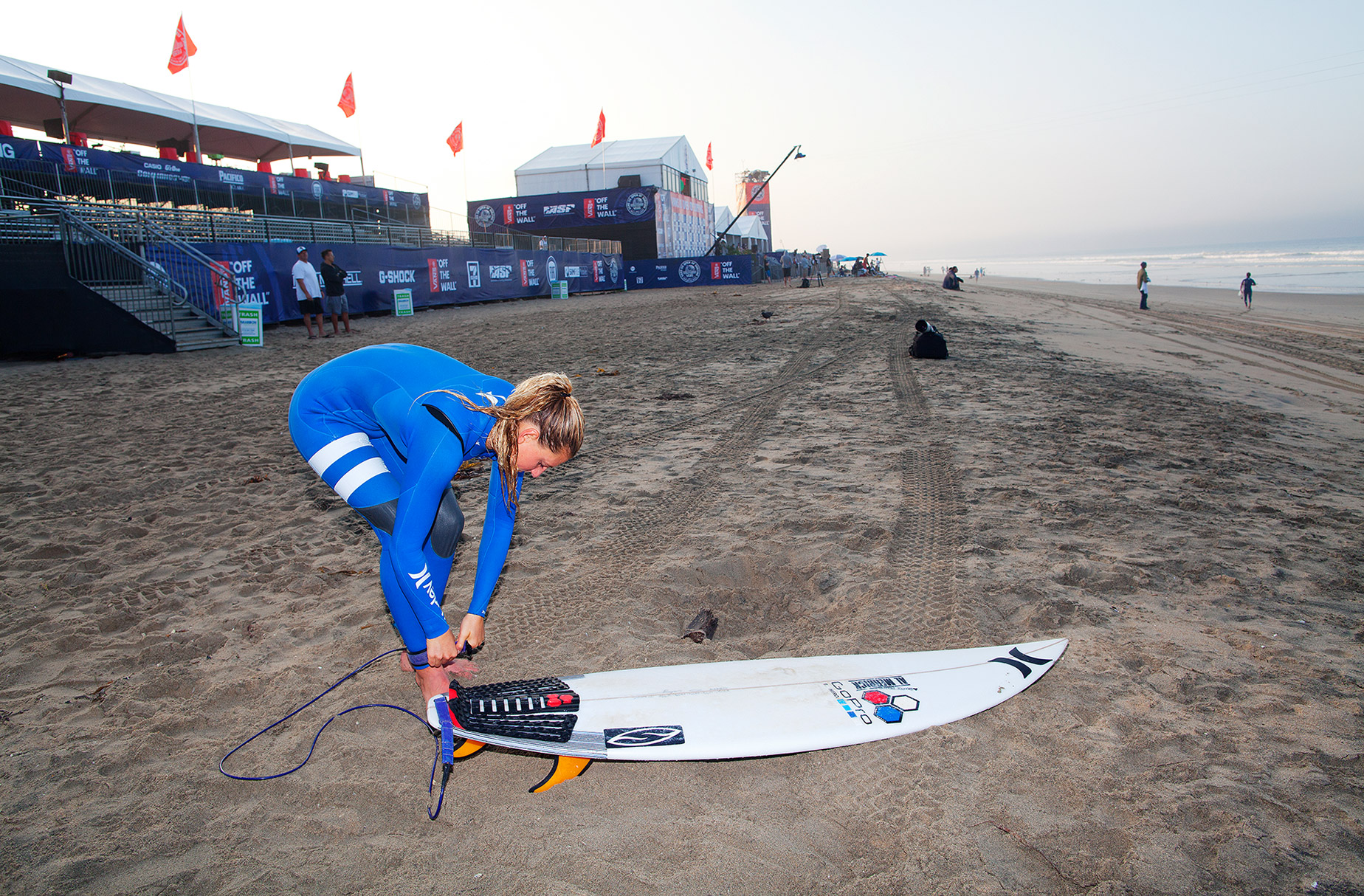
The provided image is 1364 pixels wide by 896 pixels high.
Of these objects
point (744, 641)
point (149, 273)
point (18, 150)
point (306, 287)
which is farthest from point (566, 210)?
point (744, 641)

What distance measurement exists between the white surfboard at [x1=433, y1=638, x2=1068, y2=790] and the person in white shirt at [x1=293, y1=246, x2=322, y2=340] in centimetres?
1287

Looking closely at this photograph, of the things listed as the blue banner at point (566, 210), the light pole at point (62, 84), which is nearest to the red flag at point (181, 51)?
the light pole at point (62, 84)

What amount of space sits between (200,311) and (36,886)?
13.8m

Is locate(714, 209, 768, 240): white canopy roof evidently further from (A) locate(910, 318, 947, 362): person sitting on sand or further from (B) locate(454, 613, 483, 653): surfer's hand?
(B) locate(454, 613, 483, 653): surfer's hand

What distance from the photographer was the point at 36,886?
1.86m

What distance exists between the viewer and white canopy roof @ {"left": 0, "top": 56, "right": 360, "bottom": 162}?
62.8 ft

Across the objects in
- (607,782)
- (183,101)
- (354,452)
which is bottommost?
(607,782)

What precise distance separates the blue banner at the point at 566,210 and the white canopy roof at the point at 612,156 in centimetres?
311

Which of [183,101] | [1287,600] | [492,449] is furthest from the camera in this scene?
[183,101]

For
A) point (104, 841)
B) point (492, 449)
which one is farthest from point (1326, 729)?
point (104, 841)

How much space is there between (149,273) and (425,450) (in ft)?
46.0

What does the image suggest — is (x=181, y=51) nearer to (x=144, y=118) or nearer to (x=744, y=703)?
(x=144, y=118)

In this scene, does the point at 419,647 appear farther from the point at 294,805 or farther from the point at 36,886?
the point at 36,886

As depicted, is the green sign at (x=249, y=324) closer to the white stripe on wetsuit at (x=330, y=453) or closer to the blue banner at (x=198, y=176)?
the blue banner at (x=198, y=176)
